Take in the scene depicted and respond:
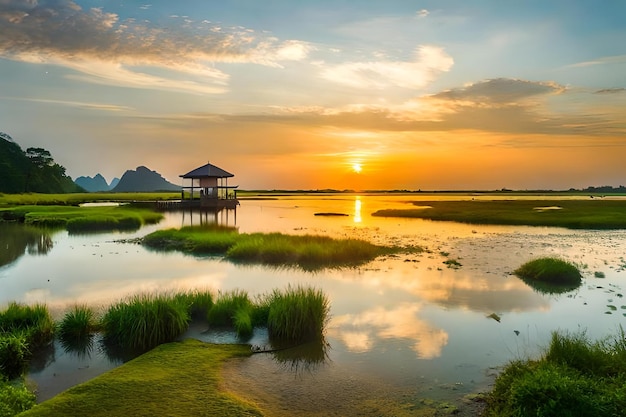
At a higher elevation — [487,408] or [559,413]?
[559,413]

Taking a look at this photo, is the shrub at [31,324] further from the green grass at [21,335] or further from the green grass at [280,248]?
the green grass at [280,248]

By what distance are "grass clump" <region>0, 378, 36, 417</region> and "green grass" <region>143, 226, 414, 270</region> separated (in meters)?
17.5

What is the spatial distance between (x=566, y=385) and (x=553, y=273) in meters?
16.6

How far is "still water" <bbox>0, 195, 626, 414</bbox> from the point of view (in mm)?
10047

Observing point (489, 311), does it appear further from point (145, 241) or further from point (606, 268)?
point (145, 241)

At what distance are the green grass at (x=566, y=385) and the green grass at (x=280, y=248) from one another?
55.3 ft

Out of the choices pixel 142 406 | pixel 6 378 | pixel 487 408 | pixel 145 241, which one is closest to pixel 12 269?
pixel 145 241

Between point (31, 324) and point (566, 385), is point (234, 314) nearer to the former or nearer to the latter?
point (31, 324)

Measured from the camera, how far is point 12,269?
25109 mm

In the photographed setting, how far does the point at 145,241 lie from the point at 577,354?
3255cm

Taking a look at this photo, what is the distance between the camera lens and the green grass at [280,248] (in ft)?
89.8

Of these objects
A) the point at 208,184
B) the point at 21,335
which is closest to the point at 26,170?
the point at 208,184

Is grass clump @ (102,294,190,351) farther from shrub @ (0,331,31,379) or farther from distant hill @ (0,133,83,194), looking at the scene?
distant hill @ (0,133,83,194)

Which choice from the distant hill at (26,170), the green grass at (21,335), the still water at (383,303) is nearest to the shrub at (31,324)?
the green grass at (21,335)
